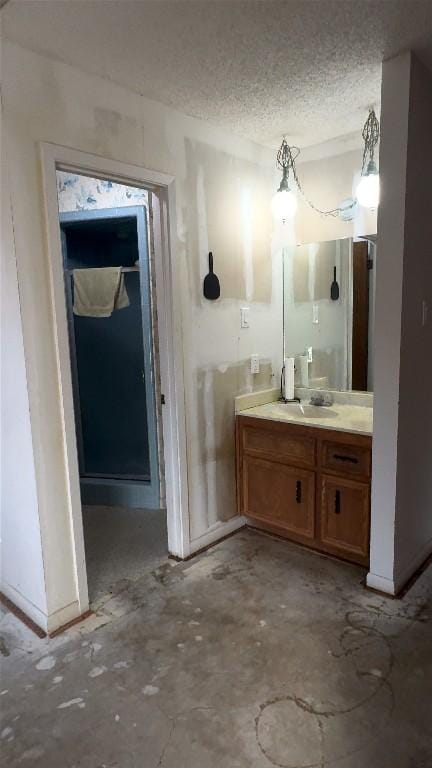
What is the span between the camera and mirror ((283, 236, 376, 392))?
2730 mm

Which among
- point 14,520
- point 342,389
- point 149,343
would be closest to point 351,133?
point 342,389

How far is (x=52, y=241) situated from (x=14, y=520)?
128cm

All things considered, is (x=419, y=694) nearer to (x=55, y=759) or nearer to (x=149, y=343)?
(x=55, y=759)

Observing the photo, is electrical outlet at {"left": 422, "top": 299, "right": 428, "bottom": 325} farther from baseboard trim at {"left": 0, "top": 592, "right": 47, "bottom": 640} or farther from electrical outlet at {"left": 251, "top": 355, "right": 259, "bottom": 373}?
baseboard trim at {"left": 0, "top": 592, "right": 47, "bottom": 640}

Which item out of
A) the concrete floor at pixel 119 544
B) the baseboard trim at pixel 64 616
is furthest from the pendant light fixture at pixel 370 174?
the baseboard trim at pixel 64 616

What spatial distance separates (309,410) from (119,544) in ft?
→ 4.73

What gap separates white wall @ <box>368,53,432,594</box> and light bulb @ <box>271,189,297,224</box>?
0.84m

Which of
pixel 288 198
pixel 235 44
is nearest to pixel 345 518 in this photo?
pixel 288 198

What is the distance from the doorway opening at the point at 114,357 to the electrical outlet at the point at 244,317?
66cm

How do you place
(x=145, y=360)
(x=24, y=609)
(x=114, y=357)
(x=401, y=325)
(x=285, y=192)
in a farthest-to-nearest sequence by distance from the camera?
(x=114, y=357) < (x=145, y=360) < (x=285, y=192) < (x=24, y=609) < (x=401, y=325)

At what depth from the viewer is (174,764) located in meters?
1.43

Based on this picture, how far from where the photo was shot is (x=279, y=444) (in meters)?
2.67

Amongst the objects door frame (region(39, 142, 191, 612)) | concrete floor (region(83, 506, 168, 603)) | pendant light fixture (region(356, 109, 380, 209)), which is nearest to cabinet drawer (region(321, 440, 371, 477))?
door frame (region(39, 142, 191, 612))

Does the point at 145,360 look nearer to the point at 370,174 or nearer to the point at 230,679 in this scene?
the point at 370,174
